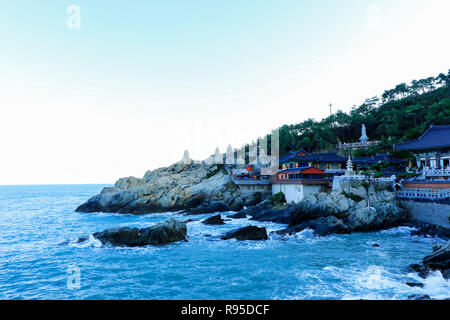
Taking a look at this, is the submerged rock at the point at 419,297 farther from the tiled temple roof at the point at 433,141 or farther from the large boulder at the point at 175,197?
the large boulder at the point at 175,197

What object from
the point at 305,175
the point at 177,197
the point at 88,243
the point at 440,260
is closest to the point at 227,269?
the point at 440,260

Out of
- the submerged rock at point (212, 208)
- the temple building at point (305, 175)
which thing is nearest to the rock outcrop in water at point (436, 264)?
the temple building at point (305, 175)

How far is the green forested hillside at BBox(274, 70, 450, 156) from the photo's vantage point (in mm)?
64625

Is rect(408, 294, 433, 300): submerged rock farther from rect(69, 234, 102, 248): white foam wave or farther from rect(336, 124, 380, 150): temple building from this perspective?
rect(336, 124, 380, 150): temple building

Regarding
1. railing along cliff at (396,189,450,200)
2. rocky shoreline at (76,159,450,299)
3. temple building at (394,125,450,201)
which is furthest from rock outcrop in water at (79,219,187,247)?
temple building at (394,125,450,201)

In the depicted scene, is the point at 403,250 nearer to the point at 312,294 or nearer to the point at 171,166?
the point at 312,294

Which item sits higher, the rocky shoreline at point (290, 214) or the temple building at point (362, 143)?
the temple building at point (362, 143)

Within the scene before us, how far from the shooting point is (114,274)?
2097 centimetres

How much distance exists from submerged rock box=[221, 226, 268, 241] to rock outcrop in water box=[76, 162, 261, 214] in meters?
20.5

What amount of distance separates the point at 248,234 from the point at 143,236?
12.1m

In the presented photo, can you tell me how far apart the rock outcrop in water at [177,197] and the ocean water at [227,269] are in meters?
22.6

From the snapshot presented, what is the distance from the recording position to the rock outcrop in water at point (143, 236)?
29062 mm

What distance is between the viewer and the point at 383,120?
73.0 m
